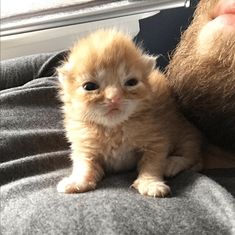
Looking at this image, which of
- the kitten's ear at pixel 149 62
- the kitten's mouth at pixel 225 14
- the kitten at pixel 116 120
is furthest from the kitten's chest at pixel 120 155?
the kitten's mouth at pixel 225 14

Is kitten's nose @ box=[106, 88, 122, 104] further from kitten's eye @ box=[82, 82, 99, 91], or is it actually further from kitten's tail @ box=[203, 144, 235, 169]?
kitten's tail @ box=[203, 144, 235, 169]

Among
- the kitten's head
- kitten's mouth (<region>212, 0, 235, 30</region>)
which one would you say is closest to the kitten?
the kitten's head

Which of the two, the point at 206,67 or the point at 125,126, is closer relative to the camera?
the point at 125,126

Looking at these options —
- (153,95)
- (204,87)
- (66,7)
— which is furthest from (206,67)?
(66,7)

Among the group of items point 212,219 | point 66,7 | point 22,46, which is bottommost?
point 22,46

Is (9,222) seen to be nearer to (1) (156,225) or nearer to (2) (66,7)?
(1) (156,225)

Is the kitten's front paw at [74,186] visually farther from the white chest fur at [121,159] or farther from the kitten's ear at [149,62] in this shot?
the kitten's ear at [149,62]
